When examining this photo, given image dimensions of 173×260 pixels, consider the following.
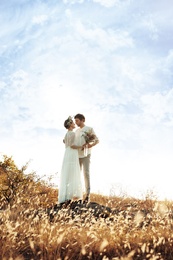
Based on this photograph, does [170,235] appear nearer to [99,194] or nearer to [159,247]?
[159,247]

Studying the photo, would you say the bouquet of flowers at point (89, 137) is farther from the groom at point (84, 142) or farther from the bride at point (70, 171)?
the bride at point (70, 171)

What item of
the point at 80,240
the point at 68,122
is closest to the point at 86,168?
the point at 68,122

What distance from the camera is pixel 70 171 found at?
10.3 m

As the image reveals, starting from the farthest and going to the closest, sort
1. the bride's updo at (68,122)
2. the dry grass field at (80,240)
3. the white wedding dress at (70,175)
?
1. the bride's updo at (68,122)
2. the white wedding dress at (70,175)
3. the dry grass field at (80,240)

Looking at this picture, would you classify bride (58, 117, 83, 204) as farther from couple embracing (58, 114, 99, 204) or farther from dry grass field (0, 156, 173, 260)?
dry grass field (0, 156, 173, 260)

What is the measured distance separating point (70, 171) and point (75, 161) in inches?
12.9

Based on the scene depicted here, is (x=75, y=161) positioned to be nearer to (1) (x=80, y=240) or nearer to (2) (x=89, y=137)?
(2) (x=89, y=137)

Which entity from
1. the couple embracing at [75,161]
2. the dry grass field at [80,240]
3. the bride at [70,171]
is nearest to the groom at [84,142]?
the couple embracing at [75,161]

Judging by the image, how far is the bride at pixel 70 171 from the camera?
1020 cm

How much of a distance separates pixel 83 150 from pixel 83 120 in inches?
36.1

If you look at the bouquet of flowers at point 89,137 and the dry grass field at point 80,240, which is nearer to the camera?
the dry grass field at point 80,240

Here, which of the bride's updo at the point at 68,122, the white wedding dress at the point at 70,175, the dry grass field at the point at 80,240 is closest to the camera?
the dry grass field at the point at 80,240

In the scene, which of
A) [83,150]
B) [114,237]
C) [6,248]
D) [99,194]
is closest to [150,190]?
[99,194]

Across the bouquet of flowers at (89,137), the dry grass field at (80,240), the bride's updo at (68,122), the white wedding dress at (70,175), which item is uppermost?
the bride's updo at (68,122)
